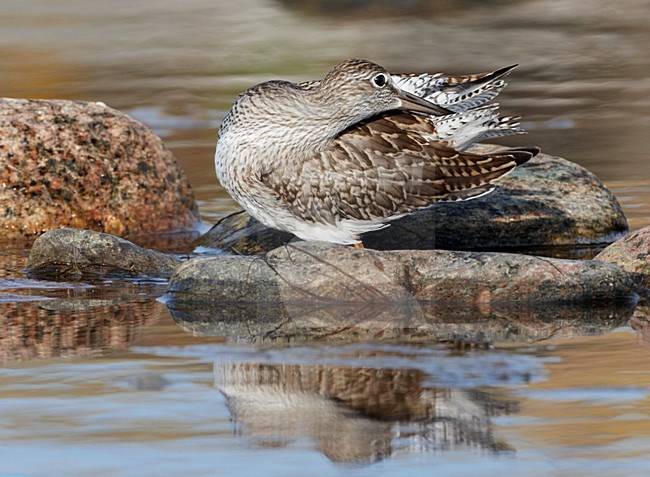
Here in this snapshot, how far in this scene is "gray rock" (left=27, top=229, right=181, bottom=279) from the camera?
33.5 feet

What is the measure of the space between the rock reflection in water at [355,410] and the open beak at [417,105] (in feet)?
10.9

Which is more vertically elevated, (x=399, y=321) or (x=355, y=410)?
(x=355, y=410)

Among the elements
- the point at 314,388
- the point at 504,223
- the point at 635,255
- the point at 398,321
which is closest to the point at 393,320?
the point at 398,321

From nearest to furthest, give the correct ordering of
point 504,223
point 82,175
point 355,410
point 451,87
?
1. point 355,410
2. point 451,87
3. point 504,223
4. point 82,175

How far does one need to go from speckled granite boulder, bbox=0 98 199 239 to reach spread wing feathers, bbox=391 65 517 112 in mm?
3111

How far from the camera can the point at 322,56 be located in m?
22.1

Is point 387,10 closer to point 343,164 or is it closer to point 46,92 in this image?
point 46,92

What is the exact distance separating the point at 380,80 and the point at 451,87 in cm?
83

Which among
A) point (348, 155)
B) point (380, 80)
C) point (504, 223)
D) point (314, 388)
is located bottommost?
point (504, 223)

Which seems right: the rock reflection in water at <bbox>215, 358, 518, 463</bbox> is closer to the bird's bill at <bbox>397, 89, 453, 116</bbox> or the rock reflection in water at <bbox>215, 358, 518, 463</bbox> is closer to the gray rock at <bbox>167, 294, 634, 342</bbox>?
the gray rock at <bbox>167, 294, 634, 342</bbox>

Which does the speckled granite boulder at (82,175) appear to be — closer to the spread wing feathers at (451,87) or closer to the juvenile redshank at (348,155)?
the juvenile redshank at (348,155)

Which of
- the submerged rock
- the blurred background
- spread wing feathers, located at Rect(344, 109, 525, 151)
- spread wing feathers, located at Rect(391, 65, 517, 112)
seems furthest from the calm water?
spread wing feathers, located at Rect(391, 65, 517, 112)

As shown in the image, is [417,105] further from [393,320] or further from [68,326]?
[68,326]

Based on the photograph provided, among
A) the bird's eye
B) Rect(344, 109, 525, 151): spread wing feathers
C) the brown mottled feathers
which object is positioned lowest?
the brown mottled feathers
